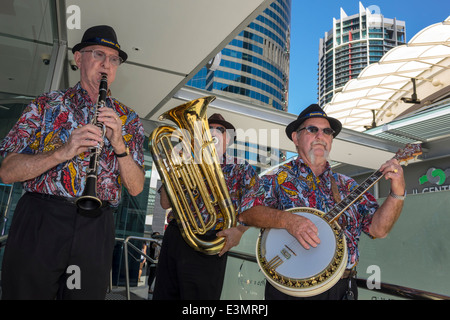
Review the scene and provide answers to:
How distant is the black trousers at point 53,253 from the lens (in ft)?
4.41

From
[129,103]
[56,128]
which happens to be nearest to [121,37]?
[129,103]

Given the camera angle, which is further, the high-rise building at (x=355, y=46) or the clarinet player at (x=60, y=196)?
the high-rise building at (x=355, y=46)

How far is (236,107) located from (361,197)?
464 cm

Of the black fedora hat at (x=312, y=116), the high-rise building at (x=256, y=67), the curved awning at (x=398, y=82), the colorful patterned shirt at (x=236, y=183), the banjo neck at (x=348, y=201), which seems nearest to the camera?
the banjo neck at (x=348, y=201)

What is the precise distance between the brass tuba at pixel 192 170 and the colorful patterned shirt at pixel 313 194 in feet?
1.43

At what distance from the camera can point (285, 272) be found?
1924 mm

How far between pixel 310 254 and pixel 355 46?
105 m

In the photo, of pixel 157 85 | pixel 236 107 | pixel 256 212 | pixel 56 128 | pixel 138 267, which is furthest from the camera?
pixel 138 267

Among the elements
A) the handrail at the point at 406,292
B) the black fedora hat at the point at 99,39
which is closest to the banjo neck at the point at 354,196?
the handrail at the point at 406,292

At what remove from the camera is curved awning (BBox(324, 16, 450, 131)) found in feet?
41.0

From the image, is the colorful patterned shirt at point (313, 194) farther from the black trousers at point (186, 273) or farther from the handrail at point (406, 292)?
the black trousers at point (186, 273)

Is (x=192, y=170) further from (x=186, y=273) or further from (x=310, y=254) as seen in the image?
(x=310, y=254)

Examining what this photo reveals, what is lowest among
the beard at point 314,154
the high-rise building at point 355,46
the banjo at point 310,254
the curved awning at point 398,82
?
the banjo at point 310,254

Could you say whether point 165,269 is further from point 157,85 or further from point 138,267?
point 138,267
